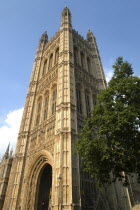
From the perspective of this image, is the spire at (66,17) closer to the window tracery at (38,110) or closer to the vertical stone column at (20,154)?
the vertical stone column at (20,154)

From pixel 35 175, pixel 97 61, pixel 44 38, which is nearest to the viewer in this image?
pixel 35 175

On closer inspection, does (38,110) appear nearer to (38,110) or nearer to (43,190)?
(38,110)

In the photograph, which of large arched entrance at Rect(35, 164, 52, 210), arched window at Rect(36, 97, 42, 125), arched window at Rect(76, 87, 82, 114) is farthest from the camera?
arched window at Rect(36, 97, 42, 125)

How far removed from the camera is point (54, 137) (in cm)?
1958

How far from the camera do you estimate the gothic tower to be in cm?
1561

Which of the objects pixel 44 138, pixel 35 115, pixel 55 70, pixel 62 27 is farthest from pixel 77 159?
pixel 62 27

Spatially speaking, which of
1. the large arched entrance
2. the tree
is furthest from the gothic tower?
the tree

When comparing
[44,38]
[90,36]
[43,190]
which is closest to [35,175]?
[43,190]

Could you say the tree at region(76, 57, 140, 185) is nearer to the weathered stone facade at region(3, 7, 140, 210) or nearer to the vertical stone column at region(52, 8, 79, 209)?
the vertical stone column at region(52, 8, 79, 209)

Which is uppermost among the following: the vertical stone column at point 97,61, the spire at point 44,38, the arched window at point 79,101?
the spire at point 44,38

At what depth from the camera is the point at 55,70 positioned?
1139 inches

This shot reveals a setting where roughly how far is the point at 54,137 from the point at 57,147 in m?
1.99

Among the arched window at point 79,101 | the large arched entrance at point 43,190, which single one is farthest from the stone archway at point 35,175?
the arched window at point 79,101

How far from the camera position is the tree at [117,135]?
989cm
